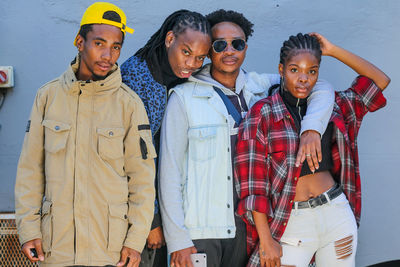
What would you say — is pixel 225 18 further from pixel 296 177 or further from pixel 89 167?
pixel 89 167

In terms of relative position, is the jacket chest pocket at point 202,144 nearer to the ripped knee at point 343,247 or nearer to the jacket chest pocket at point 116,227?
the jacket chest pocket at point 116,227

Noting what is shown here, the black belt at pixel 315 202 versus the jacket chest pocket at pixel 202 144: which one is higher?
the jacket chest pocket at pixel 202 144

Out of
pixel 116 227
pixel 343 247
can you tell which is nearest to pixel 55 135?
pixel 116 227

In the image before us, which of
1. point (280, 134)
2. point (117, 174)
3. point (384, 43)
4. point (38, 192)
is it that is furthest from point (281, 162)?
point (384, 43)

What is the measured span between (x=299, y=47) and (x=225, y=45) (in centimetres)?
49

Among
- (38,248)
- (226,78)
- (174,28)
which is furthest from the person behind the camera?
(226,78)

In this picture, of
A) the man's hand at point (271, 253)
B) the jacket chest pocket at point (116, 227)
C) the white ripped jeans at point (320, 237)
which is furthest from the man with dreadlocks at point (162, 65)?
the white ripped jeans at point (320, 237)

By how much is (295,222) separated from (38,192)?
4.83ft

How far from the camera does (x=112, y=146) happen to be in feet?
8.97

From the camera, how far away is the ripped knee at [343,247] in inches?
117

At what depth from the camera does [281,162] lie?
3057mm

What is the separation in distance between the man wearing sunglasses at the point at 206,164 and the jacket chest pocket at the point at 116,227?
0.38 meters

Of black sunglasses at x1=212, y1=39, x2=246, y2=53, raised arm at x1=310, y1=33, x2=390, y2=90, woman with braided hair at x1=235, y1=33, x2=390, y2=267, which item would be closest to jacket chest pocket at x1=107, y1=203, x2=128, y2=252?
woman with braided hair at x1=235, y1=33, x2=390, y2=267

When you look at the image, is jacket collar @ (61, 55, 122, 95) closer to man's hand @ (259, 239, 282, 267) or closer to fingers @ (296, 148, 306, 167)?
fingers @ (296, 148, 306, 167)
